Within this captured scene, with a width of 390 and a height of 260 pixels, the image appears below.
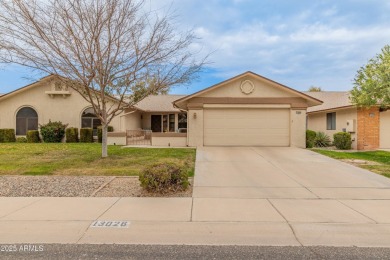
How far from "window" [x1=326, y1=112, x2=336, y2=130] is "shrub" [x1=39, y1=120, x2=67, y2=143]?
20.2 m

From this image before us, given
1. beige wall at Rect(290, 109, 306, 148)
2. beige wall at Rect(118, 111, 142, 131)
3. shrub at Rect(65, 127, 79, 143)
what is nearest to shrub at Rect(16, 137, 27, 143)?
shrub at Rect(65, 127, 79, 143)

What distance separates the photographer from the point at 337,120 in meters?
20.5

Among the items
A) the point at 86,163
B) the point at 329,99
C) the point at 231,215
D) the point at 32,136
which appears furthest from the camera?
the point at 329,99

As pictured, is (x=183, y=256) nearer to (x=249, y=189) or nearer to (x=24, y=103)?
(x=249, y=189)

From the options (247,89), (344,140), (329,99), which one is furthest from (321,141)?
(329,99)

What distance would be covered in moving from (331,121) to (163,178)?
1811 cm

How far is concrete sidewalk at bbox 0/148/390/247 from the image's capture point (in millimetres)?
4512

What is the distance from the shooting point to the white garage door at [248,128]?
56.9 feet

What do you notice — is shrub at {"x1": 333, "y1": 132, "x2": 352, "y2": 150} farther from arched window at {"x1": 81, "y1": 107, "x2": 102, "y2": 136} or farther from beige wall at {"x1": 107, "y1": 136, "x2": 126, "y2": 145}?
arched window at {"x1": 81, "y1": 107, "x2": 102, "y2": 136}

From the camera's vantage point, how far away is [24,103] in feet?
71.9

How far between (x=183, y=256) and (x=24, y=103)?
22592 mm

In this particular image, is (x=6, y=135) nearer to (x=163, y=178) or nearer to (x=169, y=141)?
(x=169, y=141)

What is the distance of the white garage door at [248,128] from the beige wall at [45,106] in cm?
817

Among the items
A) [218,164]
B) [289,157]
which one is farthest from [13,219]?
[289,157]
